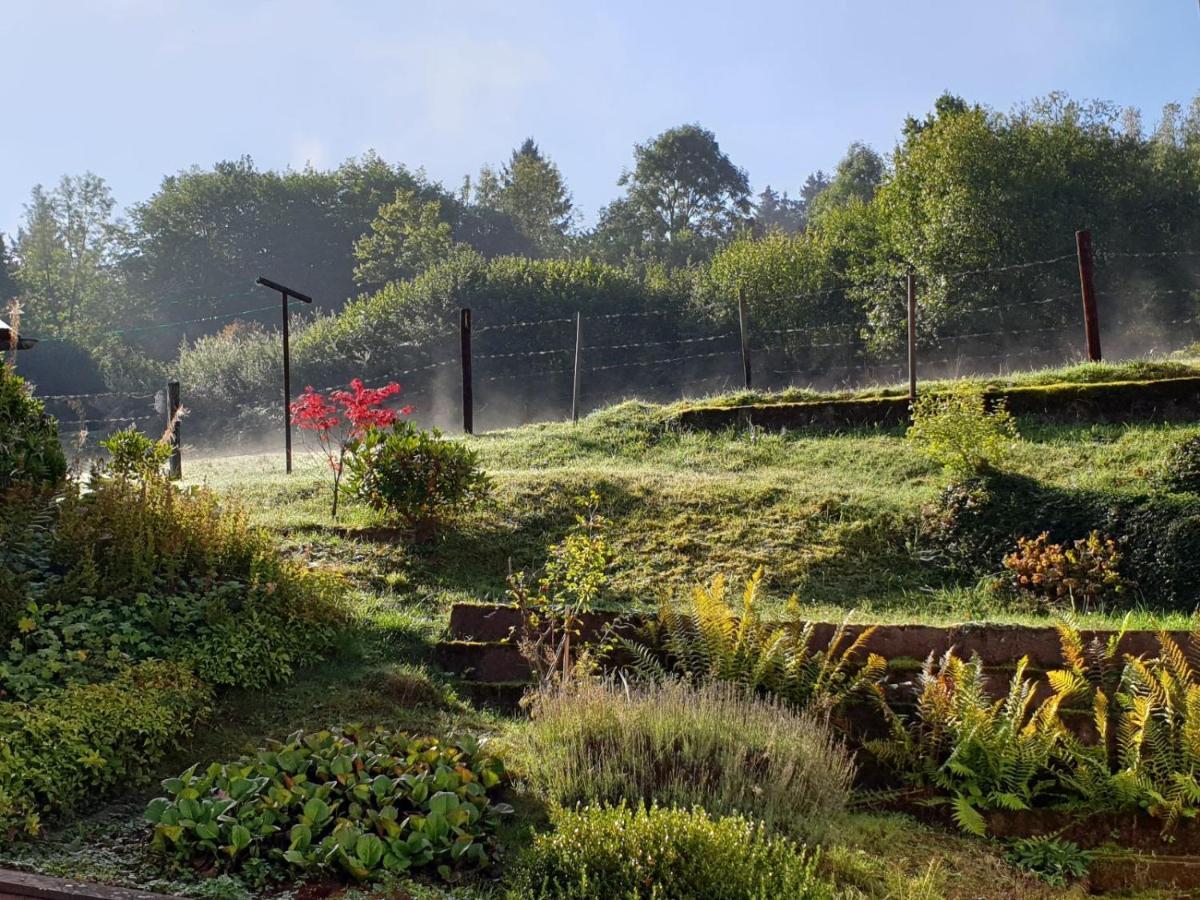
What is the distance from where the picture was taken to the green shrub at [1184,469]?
916cm

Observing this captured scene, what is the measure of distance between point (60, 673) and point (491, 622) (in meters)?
2.46

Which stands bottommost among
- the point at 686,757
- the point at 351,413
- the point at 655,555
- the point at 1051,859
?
the point at 1051,859

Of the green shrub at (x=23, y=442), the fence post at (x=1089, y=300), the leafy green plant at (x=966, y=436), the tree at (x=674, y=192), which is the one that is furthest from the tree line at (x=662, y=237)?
the green shrub at (x=23, y=442)

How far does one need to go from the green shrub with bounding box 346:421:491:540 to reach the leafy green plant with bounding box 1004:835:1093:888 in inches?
234

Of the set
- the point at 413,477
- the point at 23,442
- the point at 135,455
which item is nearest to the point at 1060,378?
the point at 413,477

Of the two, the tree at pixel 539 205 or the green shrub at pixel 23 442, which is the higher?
the tree at pixel 539 205

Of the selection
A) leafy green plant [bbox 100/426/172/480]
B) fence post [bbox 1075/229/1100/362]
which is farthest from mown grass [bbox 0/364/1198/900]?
fence post [bbox 1075/229/1100/362]

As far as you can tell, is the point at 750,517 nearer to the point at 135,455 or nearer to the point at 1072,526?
the point at 1072,526

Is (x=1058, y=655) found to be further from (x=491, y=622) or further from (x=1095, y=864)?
(x=491, y=622)

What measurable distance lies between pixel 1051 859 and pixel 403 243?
39.6 m

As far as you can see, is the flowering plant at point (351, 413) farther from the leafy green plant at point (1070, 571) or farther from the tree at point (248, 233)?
the tree at point (248, 233)

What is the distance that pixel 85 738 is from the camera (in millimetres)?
4855

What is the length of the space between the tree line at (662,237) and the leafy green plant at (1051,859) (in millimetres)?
21202

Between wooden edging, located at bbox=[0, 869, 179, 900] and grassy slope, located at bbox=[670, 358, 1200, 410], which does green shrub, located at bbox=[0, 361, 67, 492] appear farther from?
grassy slope, located at bbox=[670, 358, 1200, 410]
